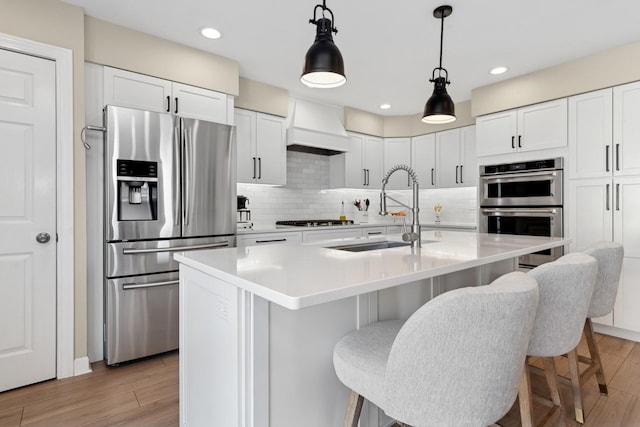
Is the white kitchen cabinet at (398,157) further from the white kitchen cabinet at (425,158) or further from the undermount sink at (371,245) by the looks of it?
the undermount sink at (371,245)

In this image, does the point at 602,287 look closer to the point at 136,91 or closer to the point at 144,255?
the point at 144,255

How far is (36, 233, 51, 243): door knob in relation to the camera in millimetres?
2230

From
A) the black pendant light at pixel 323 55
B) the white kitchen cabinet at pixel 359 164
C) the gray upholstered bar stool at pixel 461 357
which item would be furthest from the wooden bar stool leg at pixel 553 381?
the white kitchen cabinet at pixel 359 164

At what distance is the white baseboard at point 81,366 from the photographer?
234cm

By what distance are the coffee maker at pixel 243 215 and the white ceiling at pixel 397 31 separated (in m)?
1.33

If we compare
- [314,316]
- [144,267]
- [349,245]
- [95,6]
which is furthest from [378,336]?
[95,6]

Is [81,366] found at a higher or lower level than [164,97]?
lower

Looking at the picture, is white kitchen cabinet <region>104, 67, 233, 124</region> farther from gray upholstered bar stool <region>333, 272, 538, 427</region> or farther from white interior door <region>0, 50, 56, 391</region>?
gray upholstered bar stool <region>333, 272, 538, 427</region>

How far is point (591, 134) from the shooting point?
3160 mm

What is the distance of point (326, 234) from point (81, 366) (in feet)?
8.39

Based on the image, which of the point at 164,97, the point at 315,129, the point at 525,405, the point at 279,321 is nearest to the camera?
the point at 279,321

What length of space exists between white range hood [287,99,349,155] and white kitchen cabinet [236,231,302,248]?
111 cm

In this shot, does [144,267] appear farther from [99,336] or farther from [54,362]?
[54,362]

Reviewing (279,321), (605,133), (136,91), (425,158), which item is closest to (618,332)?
(605,133)
